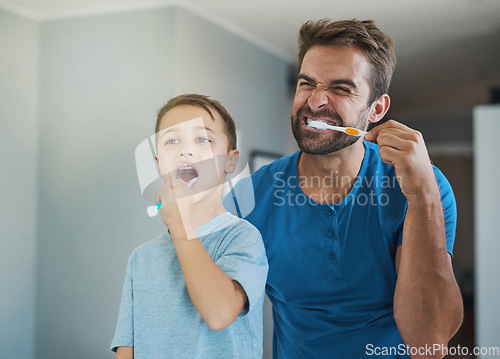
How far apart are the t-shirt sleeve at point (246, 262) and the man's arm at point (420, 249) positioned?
18cm

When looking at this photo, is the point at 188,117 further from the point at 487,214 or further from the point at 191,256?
the point at 487,214

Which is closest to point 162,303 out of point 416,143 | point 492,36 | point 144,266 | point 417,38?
point 144,266

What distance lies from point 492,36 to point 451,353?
775 millimetres

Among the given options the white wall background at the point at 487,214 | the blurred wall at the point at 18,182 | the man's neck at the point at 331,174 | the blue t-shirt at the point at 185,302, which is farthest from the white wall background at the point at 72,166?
the white wall background at the point at 487,214

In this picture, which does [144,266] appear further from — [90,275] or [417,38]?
[417,38]

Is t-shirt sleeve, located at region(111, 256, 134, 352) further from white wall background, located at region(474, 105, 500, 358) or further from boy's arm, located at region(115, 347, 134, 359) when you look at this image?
white wall background, located at region(474, 105, 500, 358)

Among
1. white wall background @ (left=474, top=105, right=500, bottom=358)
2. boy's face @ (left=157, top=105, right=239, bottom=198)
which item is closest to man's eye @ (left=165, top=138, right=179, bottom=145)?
boy's face @ (left=157, top=105, right=239, bottom=198)

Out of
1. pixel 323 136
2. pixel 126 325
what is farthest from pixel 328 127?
pixel 126 325

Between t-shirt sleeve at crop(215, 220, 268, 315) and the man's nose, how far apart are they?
17 centimetres

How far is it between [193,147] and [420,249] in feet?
0.96

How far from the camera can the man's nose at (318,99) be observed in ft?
1.84

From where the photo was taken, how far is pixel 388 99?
0.61 meters

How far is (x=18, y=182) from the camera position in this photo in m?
0.86

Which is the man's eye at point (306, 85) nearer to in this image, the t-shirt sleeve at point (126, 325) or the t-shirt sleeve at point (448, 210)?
the t-shirt sleeve at point (448, 210)
